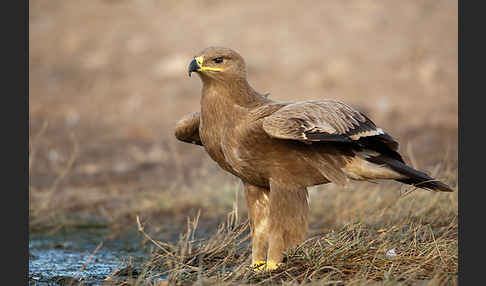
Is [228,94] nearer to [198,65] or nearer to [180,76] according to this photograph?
[198,65]

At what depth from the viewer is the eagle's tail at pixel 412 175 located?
4840 millimetres

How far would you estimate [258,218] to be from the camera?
528cm

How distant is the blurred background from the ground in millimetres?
41

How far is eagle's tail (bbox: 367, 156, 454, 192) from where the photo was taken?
4840 mm

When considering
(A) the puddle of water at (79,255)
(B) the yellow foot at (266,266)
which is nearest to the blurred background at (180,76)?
(A) the puddle of water at (79,255)

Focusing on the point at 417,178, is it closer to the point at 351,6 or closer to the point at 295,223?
the point at 295,223

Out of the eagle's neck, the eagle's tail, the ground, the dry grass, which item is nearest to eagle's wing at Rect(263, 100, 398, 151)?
the eagle's tail

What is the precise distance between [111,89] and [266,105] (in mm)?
11537

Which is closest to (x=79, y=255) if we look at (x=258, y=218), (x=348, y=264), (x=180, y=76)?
(x=258, y=218)

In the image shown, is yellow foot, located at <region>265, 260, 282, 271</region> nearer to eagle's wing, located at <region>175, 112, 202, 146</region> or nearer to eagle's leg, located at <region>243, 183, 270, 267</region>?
eagle's leg, located at <region>243, 183, 270, 267</region>

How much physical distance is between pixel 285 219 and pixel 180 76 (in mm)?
11560

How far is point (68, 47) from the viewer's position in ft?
Answer: 58.7

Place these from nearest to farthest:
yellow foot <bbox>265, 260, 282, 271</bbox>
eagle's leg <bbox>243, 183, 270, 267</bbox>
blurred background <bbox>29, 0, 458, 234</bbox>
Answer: yellow foot <bbox>265, 260, 282, 271</bbox> < eagle's leg <bbox>243, 183, 270, 267</bbox> < blurred background <bbox>29, 0, 458, 234</bbox>

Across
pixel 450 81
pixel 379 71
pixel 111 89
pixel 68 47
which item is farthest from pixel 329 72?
pixel 68 47
